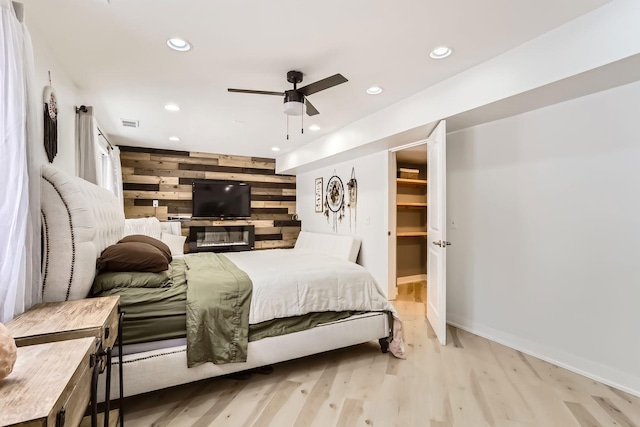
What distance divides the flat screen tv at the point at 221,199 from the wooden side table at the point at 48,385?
15.9ft

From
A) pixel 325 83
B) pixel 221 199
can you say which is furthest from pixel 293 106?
pixel 221 199

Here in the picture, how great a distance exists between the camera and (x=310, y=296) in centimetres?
247

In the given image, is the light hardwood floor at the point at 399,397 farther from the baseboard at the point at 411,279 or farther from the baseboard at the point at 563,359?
the baseboard at the point at 411,279

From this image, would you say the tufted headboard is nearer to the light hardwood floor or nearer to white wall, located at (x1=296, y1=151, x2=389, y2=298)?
the light hardwood floor

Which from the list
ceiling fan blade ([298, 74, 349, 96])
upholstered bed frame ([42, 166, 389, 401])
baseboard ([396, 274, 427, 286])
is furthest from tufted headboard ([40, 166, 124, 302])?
baseboard ([396, 274, 427, 286])

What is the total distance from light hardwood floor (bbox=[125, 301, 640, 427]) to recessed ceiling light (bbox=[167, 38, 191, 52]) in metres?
2.50

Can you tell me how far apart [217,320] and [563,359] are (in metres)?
2.77

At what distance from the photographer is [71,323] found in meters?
1.28

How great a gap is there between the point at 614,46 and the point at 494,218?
1.59 meters

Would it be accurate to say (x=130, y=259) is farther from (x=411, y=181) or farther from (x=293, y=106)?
(x=411, y=181)

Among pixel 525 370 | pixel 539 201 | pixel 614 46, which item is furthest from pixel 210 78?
pixel 525 370

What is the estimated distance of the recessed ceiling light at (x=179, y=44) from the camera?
2.13 metres

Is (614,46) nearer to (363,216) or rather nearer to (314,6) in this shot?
(314,6)

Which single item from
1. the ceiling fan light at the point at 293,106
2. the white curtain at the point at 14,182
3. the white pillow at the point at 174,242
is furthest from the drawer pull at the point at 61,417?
the white pillow at the point at 174,242
